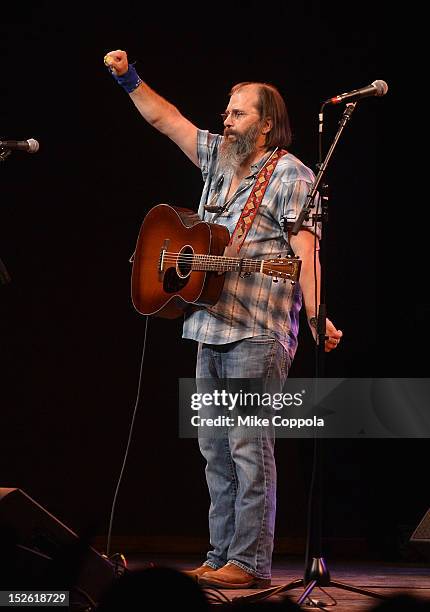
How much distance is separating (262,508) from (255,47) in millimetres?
2508

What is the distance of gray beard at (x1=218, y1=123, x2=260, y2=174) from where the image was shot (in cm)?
370

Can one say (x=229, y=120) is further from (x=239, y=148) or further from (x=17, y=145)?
(x=17, y=145)

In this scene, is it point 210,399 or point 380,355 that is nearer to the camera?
point 210,399

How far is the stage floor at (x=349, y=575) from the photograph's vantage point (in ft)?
10.9

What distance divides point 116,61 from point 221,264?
0.99 metres

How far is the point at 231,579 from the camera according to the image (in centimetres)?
338

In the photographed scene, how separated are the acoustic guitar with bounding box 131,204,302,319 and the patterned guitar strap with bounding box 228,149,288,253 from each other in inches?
2.5

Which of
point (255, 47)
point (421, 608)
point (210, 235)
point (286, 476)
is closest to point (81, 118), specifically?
point (255, 47)

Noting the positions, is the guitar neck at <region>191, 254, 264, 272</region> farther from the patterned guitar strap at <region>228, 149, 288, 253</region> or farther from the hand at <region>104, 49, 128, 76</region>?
the hand at <region>104, 49, 128, 76</region>

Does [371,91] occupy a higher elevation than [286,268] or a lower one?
higher

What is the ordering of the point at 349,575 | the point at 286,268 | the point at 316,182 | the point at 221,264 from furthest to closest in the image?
the point at 349,575 → the point at 221,264 → the point at 286,268 → the point at 316,182

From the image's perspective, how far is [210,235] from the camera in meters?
3.46

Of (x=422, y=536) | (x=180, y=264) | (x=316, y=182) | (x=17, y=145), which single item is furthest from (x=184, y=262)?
(x=422, y=536)

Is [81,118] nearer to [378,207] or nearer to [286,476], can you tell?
[378,207]
